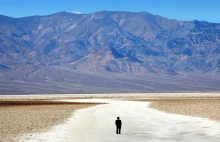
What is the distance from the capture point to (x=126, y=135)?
2677 cm

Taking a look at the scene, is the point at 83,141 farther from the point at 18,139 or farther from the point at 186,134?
the point at 186,134

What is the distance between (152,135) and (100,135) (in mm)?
2927

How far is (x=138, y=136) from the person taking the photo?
86.1 ft

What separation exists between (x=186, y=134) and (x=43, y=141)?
8.43 metres

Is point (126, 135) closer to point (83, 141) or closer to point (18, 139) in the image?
Answer: point (83, 141)

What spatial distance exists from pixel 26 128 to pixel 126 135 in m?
8.22

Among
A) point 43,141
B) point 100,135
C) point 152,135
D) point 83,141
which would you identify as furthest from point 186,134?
point 43,141

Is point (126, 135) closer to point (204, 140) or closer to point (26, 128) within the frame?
point (204, 140)

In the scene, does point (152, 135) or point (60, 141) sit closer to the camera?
point (60, 141)

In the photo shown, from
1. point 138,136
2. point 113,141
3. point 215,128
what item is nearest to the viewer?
point 113,141

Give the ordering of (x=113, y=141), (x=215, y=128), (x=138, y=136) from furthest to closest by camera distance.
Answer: (x=215, y=128) → (x=138, y=136) → (x=113, y=141)

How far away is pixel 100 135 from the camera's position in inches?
1048

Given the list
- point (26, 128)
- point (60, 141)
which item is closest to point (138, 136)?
point (60, 141)

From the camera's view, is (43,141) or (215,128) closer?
(43,141)
